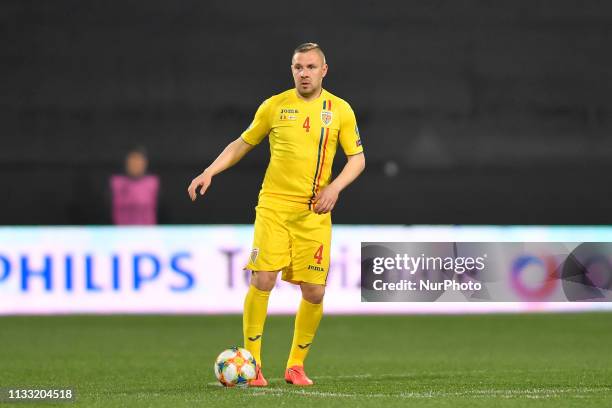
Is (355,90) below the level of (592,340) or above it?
above

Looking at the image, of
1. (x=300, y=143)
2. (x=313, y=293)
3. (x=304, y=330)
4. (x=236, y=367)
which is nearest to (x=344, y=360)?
(x=304, y=330)

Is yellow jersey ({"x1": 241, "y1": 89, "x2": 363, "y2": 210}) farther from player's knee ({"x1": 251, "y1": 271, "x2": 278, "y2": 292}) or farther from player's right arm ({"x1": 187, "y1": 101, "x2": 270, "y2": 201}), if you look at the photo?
player's knee ({"x1": 251, "y1": 271, "x2": 278, "y2": 292})

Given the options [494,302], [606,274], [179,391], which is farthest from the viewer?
[494,302]

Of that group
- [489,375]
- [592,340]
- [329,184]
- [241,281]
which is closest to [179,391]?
[329,184]

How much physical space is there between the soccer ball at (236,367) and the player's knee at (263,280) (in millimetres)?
380

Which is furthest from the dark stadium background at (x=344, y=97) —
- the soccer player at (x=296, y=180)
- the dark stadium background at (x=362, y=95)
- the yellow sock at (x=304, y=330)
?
the soccer player at (x=296, y=180)

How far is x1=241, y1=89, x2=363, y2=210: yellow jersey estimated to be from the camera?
293 inches

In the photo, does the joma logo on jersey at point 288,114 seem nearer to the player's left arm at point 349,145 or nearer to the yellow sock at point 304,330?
the player's left arm at point 349,145

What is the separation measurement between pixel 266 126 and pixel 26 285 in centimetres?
666

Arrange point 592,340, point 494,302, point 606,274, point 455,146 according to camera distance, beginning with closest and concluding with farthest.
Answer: point 592,340, point 606,274, point 494,302, point 455,146

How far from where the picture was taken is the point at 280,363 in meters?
9.65

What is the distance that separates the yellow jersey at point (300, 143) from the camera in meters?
7.45

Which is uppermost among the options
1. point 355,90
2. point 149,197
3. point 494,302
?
point 355,90

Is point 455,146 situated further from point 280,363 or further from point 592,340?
point 280,363
